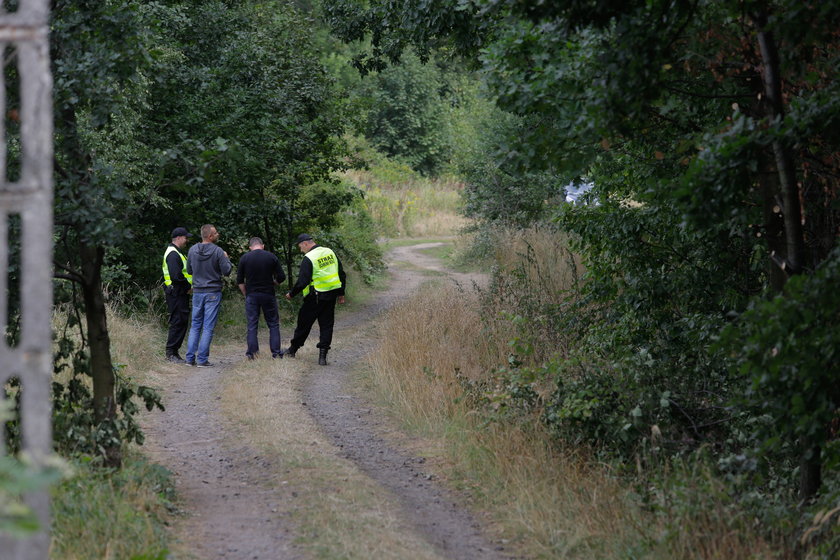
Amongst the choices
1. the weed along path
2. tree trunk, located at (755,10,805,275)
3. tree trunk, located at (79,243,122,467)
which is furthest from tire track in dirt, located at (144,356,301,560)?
tree trunk, located at (755,10,805,275)

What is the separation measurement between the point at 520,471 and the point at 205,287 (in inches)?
286

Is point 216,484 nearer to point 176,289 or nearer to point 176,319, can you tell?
point 176,319

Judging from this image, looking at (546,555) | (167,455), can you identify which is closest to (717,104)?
(546,555)

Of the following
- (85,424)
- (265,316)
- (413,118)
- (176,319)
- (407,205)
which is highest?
(413,118)

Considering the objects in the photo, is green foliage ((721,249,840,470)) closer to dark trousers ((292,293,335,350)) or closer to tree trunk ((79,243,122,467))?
tree trunk ((79,243,122,467))

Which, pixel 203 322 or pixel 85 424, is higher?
pixel 85 424

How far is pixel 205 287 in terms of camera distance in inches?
527

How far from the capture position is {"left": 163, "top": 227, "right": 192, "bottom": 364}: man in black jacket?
532 inches

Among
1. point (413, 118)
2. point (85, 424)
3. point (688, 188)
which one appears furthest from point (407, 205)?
point (688, 188)

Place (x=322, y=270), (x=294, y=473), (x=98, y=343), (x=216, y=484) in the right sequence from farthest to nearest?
(x=322, y=270)
(x=294, y=473)
(x=216, y=484)
(x=98, y=343)

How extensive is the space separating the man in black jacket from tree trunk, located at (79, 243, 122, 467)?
6.52 m

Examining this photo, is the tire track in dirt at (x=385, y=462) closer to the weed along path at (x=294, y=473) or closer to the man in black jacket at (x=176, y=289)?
the weed along path at (x=294, y=473)

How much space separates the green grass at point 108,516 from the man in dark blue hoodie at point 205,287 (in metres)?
6.56

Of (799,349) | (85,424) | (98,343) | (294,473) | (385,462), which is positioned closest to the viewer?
(799,349)
